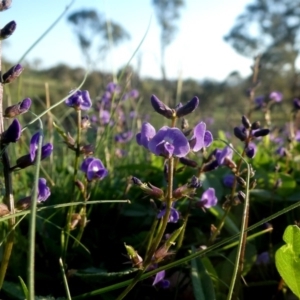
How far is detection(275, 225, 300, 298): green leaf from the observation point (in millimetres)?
937

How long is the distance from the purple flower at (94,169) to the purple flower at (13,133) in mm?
367

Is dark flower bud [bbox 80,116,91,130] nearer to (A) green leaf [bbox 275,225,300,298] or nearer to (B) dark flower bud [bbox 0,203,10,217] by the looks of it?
(B) dark flower bud [bbox 0,203,10,217]

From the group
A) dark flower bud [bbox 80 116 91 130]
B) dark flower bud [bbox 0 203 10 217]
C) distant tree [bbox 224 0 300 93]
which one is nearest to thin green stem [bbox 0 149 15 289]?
dark flower bud [bbox 0 203 10 217]

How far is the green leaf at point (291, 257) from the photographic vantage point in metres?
0.94

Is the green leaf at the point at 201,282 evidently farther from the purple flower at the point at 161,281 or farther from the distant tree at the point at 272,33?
the distant tree at the point at 272,33

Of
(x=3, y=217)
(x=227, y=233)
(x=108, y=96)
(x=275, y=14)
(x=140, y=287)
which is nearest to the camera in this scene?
(x=3, y=217)

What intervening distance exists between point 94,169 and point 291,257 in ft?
1.58

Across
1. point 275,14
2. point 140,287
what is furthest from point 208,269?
point 275,14

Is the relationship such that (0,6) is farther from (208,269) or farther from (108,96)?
(108,96)

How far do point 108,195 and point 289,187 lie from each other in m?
0.54

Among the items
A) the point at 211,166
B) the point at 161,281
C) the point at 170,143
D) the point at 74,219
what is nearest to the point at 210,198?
the point at 211,166

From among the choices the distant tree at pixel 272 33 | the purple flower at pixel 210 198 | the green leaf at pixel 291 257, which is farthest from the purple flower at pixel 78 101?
the distant tree at pixel 272 33

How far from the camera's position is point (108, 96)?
2.49 meters

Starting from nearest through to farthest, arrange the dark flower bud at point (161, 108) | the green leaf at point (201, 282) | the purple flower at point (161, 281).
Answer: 1. the dark flower bud at point (161, 108)
2. the green leaf at point (201, 282)
3. the purple flower at point (161, 281)
